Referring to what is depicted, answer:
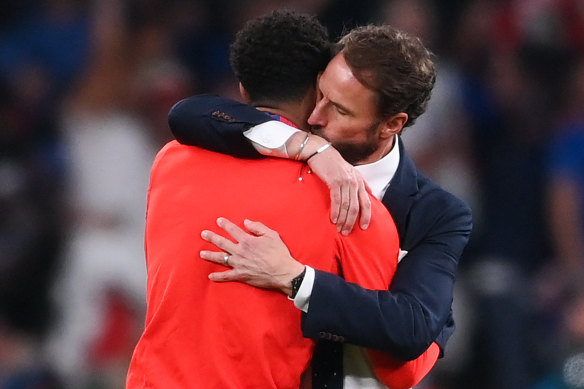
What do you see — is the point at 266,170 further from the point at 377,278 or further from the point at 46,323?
the point at 46,323

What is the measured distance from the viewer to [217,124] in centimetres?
208

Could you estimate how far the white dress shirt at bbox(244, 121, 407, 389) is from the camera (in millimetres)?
1977

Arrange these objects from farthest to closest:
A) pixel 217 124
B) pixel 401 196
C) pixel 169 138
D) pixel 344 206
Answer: pixel 169 138 → pixel 401 196 → pixel 217 124 → pixel 344 206

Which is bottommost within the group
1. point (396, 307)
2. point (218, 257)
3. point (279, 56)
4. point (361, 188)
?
point (396, 307)

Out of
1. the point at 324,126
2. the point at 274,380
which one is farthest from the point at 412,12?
the point at 274,380

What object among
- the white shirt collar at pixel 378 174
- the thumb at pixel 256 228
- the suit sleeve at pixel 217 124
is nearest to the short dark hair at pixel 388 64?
the white shirt collar at pixel 378 174

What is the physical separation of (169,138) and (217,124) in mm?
2731

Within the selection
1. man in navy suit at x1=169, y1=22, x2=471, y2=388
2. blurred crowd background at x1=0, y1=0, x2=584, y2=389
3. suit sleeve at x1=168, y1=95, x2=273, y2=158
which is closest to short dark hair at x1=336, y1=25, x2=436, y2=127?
man in navy suit at x1=169, y1=22, x2=471, y2=388

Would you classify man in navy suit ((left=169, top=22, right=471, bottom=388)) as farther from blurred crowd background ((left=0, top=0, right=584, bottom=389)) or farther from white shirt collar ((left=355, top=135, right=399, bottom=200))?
blurred crowd background ((left=0, top=0, right=584, bottom=389))

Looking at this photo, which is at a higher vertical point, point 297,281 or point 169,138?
point 297,281

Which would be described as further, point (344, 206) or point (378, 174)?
point (378, 174)

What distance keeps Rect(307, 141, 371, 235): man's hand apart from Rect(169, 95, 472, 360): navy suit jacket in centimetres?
11

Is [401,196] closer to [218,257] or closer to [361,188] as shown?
[361,188]

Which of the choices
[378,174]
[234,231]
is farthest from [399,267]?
[234,231]
